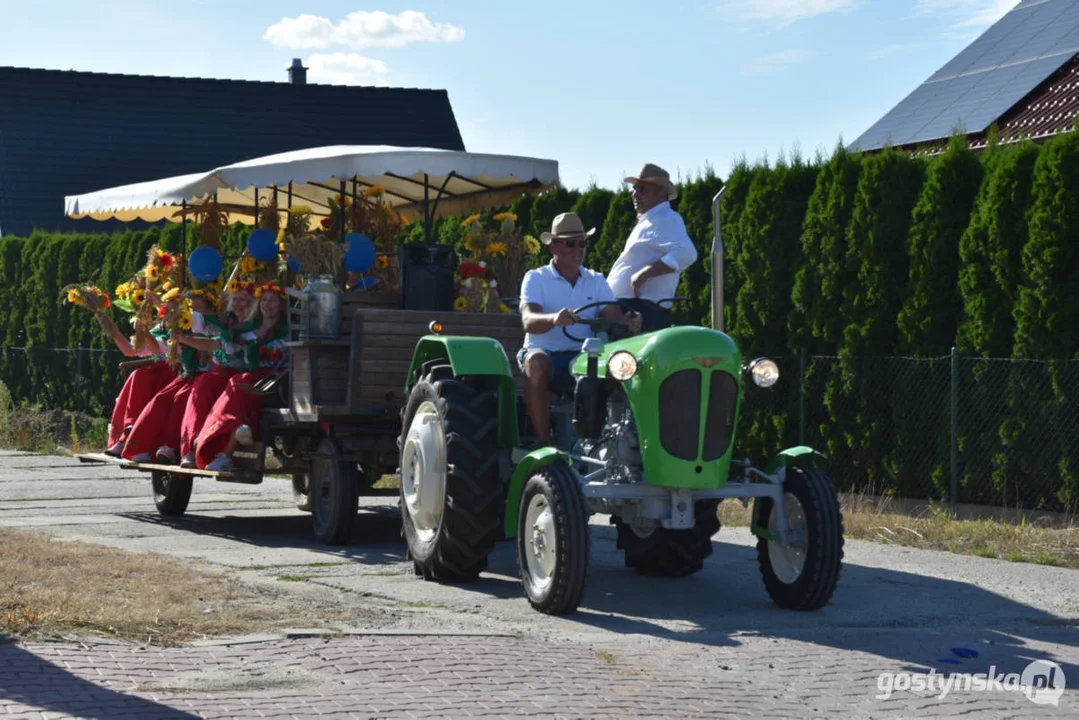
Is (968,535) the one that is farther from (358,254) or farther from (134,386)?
(134,386)

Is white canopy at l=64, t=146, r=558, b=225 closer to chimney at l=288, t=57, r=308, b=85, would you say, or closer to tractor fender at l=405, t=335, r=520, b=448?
tractor fender at l=405, t=335, r=520, b=448

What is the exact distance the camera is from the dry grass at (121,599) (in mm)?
6809

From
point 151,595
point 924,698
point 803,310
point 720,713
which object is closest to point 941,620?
point 924,698

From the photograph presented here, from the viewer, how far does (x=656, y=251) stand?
9.16 meters

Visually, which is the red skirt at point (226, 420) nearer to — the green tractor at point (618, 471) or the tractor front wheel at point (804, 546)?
the green tractor at point (618, 471)

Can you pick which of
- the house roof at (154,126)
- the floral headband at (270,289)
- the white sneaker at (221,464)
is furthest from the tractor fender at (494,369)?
the house roof at (154,126)

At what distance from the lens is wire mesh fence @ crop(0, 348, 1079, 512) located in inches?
466

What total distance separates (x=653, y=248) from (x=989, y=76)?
52.7 feet

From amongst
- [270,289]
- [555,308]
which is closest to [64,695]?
[555,308]

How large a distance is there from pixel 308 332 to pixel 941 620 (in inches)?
193

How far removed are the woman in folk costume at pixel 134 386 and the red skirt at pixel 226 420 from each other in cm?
161

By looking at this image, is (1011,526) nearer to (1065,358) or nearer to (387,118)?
(1065,358)

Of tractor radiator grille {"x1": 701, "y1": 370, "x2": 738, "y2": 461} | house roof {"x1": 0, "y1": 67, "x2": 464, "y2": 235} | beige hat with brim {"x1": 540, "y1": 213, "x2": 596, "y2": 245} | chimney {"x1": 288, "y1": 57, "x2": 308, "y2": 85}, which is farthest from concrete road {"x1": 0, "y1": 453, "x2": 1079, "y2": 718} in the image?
chimney {"x1": 288, "y1": 57, "x2": 308, "y2": 85}

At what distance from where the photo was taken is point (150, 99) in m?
33.4
